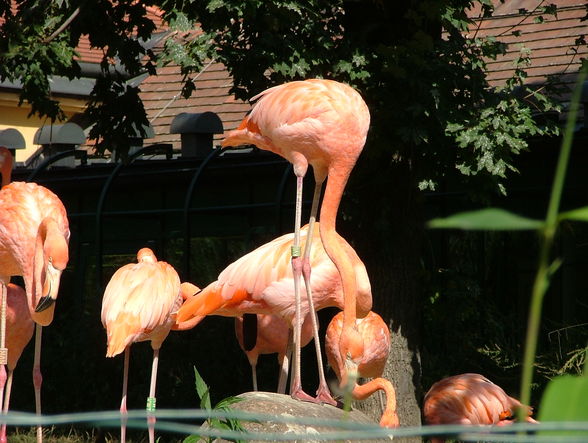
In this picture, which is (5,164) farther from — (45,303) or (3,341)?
(45,303)

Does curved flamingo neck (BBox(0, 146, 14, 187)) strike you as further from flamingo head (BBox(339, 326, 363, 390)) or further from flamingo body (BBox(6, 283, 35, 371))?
flamingo head (BBox(339, 326, 363, 390))

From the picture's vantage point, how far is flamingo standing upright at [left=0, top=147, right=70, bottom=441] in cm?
585

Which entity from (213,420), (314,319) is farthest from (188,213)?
(213,420)

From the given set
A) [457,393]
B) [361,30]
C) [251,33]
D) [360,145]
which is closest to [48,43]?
[251,33]

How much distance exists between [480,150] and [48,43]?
3.35 metres

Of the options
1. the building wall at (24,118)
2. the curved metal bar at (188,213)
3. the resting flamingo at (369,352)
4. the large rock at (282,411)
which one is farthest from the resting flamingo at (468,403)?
the building wall at (24,118)

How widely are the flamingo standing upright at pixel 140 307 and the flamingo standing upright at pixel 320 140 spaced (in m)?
1.10

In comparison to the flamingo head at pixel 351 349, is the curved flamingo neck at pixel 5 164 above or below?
above

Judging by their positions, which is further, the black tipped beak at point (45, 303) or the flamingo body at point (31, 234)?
the flamingo body at point (31, 234)

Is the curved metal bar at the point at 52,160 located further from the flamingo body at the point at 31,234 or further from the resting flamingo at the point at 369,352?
the resting flamingo at the point at 369,352

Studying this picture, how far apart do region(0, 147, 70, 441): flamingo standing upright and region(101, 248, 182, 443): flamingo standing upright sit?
1.34 ft

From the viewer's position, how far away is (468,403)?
5867 mm

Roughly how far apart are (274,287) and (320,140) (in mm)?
945

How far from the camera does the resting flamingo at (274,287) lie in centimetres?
568
